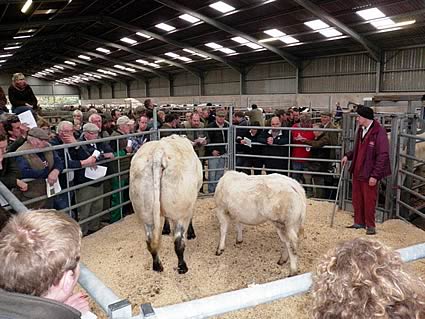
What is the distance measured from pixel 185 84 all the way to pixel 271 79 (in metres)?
9.97

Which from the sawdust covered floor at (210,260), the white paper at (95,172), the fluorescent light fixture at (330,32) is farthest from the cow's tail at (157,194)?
the fluorescent light fixture at (330,32)

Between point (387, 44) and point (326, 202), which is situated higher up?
point (387, 44)

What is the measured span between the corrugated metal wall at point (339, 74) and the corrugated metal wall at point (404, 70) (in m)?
0.77

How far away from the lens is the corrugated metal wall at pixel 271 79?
2302cm

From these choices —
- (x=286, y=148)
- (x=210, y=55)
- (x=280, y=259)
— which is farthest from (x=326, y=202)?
(x=210, y=55)

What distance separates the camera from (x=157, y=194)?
12.1 ft

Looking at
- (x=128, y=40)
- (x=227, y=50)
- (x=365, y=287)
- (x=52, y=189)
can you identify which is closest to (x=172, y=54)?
(x=128, y=40)

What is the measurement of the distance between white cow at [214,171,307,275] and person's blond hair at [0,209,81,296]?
2880 mm

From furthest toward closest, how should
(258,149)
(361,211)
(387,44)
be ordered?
(387,44) < (258,149) < (361,211)

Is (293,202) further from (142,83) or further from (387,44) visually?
(142,83)

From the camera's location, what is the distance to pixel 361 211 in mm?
5121

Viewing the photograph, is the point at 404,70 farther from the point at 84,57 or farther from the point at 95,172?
the point at 84,57

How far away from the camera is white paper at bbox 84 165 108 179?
16.0 ft

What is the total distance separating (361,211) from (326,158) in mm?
1771
